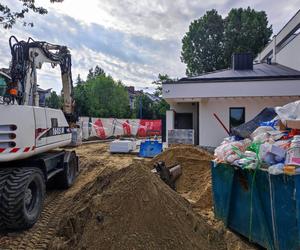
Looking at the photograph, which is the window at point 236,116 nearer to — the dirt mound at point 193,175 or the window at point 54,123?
the dirt mound at point 193,175

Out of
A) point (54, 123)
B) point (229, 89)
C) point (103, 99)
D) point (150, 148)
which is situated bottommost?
point (150, 148)

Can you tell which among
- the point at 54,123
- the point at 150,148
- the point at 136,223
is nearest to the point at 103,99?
the point at 150,148

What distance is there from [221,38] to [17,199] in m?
38.3

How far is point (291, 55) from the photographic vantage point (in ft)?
60.1

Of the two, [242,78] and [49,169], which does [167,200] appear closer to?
[49,169]

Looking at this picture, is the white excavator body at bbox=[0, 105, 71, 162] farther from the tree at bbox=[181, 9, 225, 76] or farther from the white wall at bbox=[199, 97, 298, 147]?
the tree at bbox=[181, 9, 225, 76]

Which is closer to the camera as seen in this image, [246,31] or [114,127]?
[114,127]

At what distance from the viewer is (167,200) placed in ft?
12.9

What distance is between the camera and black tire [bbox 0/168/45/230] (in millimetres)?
4879

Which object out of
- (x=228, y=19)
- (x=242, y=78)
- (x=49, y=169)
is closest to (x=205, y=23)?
(x=228, y=19)

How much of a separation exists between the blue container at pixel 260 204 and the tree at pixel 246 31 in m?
35.4

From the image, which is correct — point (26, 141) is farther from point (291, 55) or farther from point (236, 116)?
point (291, 55)

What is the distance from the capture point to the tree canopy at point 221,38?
37.9m

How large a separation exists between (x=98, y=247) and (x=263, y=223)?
2.24 meters
